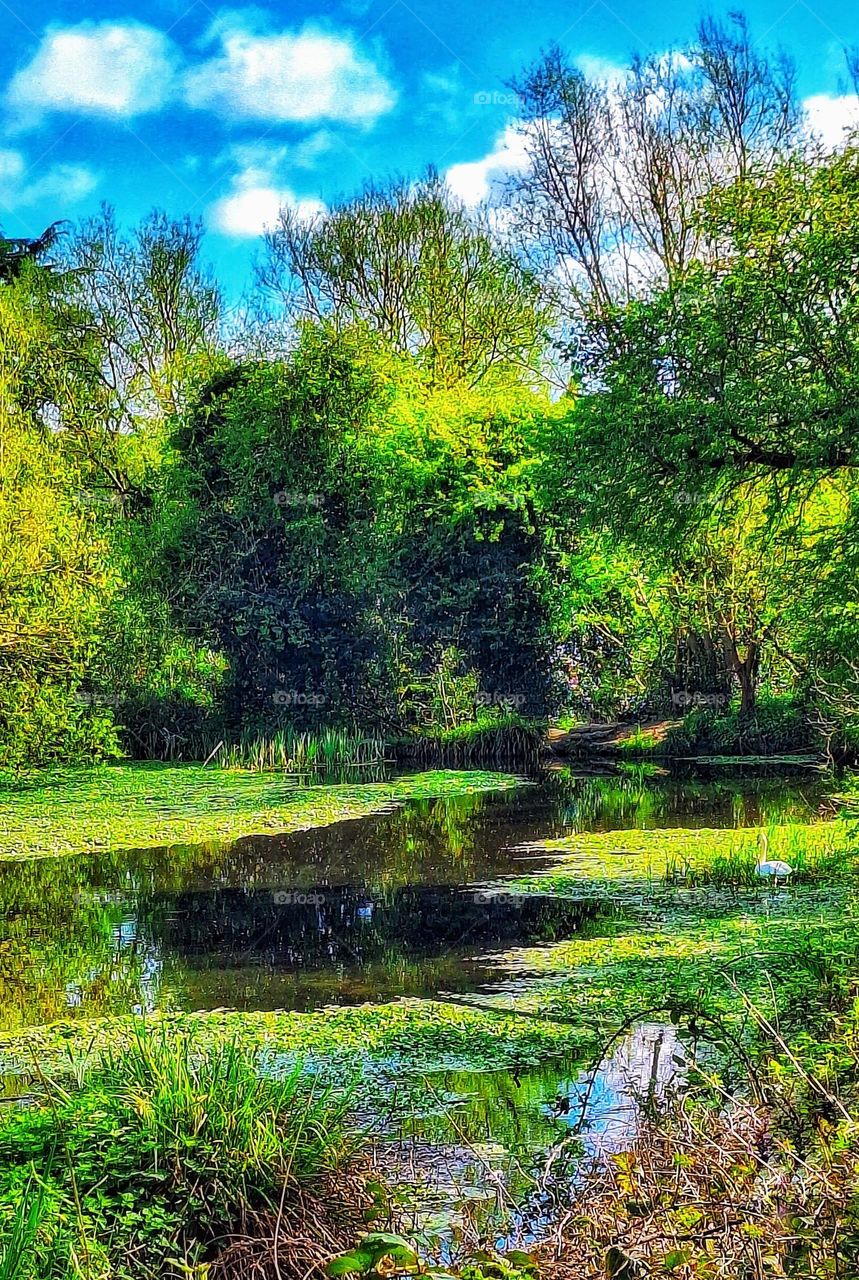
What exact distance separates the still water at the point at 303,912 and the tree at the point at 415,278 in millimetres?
15877

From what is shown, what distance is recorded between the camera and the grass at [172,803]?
1409cm

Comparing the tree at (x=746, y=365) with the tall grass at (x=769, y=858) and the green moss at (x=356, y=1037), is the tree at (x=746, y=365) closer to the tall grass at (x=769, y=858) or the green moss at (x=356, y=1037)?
the tall grass at (x=769, y=858)

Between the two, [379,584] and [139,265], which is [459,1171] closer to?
[379,584]

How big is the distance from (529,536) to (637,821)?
9209mm

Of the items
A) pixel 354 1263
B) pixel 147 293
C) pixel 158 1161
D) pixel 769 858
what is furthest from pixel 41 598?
pixel 354 1263

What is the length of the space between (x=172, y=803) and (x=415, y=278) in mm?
18151

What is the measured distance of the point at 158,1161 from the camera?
14.0 feet

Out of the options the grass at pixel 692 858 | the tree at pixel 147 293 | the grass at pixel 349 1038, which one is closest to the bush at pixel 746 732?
the grass at pixel 692 858

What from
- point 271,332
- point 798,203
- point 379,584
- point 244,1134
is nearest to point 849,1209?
point 244,1134

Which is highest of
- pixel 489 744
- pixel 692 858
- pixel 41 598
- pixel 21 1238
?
pixel 41 598

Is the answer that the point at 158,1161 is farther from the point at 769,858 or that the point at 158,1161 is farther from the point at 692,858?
the point at 692,858

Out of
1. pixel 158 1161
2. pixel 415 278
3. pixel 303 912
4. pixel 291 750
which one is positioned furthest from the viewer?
pixel 415 278

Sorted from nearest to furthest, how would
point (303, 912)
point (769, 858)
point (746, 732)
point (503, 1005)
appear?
point (503, 1005)
point (303, 912)
point (769, 858)
point (746, 732)

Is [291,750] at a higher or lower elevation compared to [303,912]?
higher
